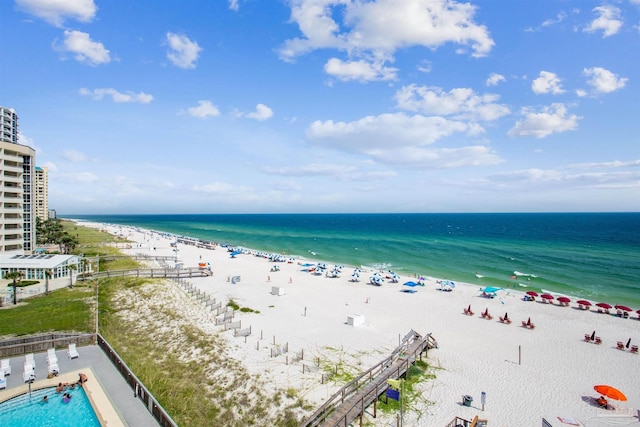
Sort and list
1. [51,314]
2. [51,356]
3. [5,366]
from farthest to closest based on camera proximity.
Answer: [51,314], [51,356], [5,366]

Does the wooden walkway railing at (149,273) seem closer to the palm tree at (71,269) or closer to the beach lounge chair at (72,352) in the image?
the palm tree at (71,269)

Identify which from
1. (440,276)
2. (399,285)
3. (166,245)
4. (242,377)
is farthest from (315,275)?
(166,245)

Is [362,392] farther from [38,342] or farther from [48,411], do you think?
[38,342]

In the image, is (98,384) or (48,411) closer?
(48,411)

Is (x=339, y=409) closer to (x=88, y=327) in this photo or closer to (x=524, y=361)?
(x=524, y=361)

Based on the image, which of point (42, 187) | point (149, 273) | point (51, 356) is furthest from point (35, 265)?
point (42, 187)

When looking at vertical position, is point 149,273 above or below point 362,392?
above

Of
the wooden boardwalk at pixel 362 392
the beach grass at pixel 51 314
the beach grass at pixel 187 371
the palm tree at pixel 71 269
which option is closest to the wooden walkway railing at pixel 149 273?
the palm tree at pixel 71 269

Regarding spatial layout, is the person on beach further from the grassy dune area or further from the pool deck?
the pool deck
